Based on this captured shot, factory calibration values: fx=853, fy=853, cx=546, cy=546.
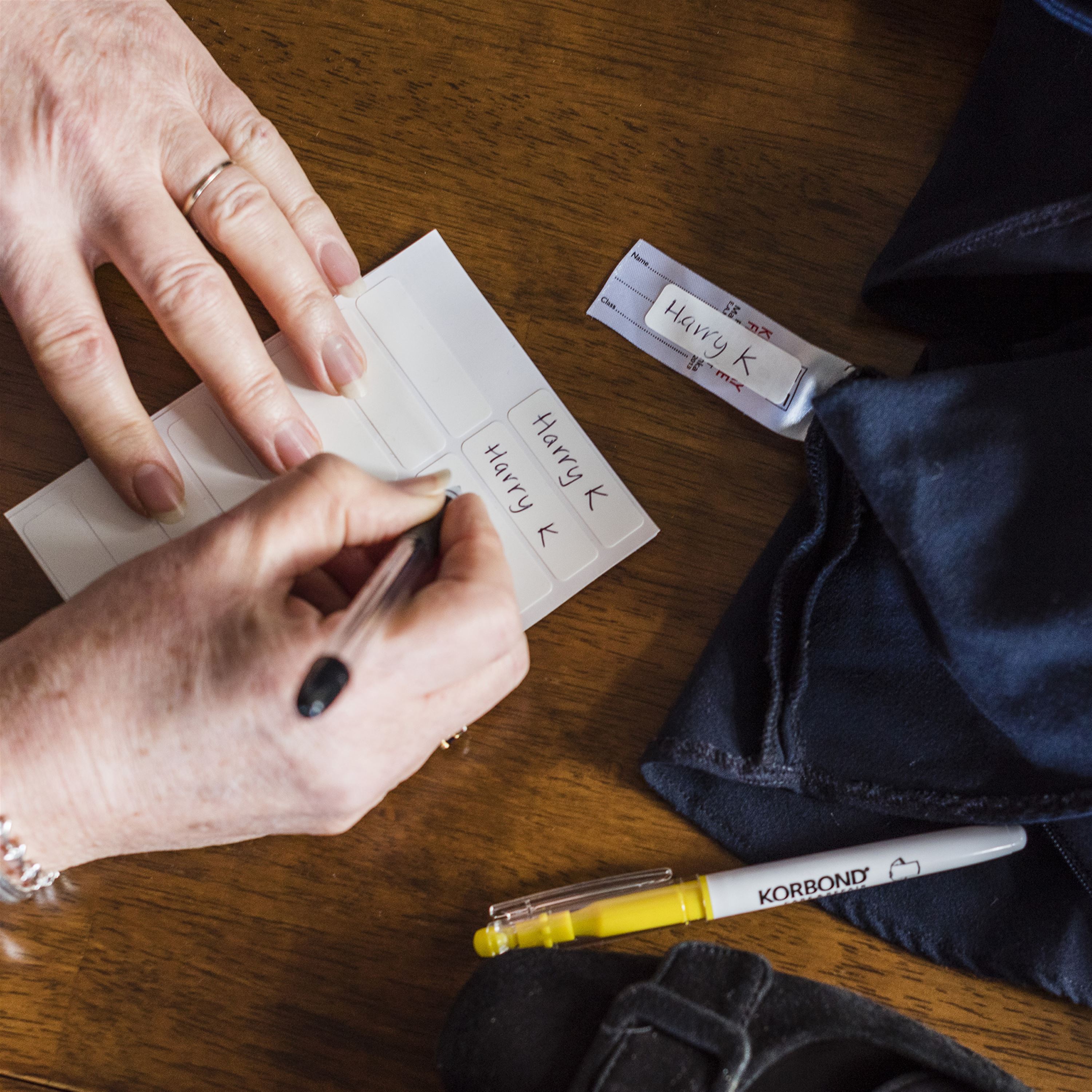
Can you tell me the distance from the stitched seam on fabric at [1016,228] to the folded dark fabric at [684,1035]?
1.39ft

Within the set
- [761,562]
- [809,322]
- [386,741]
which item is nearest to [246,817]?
[386,741]

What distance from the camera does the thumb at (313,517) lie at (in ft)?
1.40

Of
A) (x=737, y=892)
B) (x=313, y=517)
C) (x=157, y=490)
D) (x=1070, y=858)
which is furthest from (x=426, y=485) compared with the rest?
(x=1070, y=858)

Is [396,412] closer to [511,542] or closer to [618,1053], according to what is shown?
[511,542]

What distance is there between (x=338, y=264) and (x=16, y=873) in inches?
15.9

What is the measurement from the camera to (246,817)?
17.8 inches

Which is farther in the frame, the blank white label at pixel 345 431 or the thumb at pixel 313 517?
the blank white label at pixel 345 431

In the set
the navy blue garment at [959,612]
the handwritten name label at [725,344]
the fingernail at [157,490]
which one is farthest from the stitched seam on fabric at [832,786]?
the fingernail at [157,490]

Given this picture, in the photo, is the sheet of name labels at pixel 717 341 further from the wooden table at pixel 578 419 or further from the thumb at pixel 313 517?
the thumb at pixel 313 517

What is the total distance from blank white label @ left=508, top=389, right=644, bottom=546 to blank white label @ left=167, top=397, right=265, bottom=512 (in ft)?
0.57

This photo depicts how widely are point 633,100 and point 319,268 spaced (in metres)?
0.25

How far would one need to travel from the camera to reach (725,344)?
0.56 metres

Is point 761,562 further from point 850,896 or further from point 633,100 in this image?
point 633,100

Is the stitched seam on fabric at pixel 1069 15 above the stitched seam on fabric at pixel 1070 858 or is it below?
above
